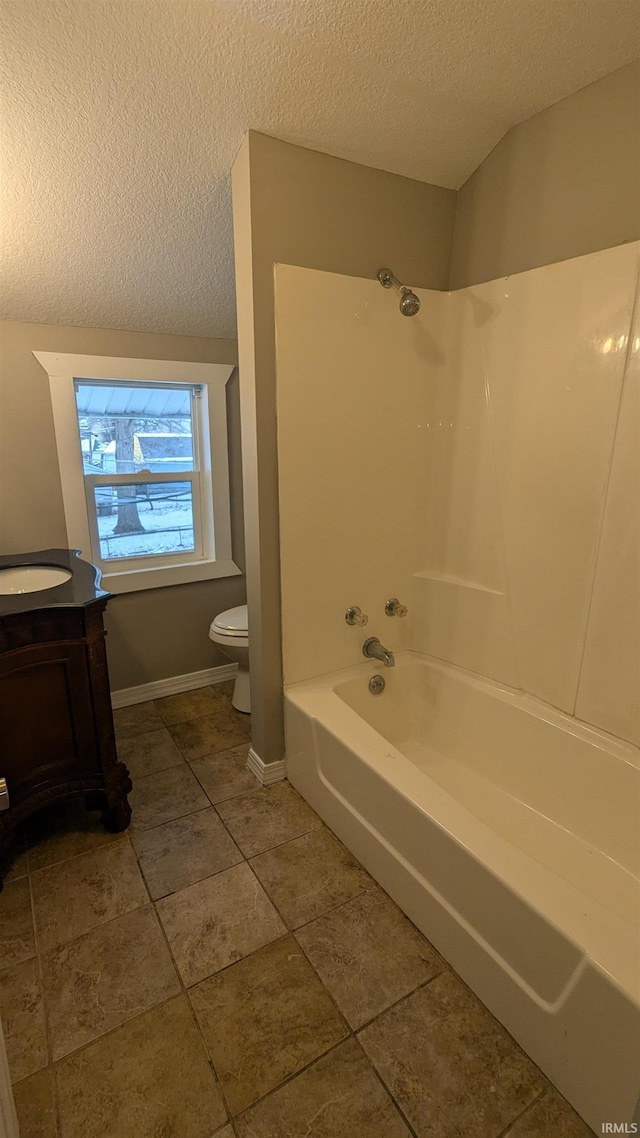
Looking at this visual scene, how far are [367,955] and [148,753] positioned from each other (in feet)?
4.10

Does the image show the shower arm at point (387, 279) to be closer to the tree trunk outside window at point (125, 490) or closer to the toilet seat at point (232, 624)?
the tree trunk outside window at point (125, 490)

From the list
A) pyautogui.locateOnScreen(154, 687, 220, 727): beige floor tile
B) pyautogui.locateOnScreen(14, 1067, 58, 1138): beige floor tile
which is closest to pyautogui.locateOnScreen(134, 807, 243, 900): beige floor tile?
pyautogui.locateOnScreen(14, 1067, 58, 1138): beige floor tile

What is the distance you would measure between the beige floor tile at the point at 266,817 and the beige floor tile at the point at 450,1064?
2.04 feet

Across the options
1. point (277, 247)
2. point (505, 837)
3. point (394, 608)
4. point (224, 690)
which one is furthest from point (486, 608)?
point (224, 690)

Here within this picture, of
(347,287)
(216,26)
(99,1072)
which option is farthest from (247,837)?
(216,26)

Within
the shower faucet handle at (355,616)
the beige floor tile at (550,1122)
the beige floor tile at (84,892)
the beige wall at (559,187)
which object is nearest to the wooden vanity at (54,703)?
the beige floor tile at (84,892)

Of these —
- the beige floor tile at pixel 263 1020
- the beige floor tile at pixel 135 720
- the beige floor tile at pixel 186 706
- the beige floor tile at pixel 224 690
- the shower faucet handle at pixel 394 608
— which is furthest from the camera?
the beige floor tile at pixel 224 690

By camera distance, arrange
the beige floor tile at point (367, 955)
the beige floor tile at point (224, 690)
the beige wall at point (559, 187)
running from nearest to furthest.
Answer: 1. the beige floor tile at point (367, 955)
2. the beige wall at point (559, 187)
3. the beige floor tile at point (224, 690)

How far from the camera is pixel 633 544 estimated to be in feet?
4.64

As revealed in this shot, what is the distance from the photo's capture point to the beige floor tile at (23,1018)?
1.08m

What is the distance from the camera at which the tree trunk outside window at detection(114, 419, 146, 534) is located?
2412 millimetres

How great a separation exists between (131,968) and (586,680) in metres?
1.54

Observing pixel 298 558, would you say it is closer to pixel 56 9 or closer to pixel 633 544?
pixel 633 544

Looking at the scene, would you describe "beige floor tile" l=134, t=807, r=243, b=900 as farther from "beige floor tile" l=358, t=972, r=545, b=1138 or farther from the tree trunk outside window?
the tree trunk outside window
